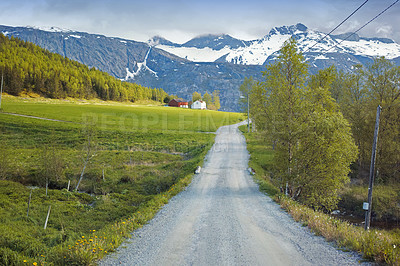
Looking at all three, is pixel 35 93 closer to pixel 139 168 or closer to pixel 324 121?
pixel 139 168

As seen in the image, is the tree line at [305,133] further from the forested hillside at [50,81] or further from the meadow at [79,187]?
the forested hillside at [50,81]

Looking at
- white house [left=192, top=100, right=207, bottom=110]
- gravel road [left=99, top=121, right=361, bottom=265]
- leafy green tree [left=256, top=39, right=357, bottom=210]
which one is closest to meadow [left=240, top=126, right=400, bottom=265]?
gravel road [left=99, top=121, right=361, bottom=265]

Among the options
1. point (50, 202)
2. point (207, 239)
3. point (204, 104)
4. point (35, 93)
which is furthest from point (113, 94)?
point (207, 239)

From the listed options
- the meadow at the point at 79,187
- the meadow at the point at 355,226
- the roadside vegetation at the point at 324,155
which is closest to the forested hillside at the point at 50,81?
the meadow at the point at 79,187

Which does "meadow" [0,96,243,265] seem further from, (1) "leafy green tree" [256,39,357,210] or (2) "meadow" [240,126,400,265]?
(1) "leafy green tree" [256,39,357,210]

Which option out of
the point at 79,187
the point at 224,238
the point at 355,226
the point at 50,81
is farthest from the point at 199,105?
the point at 224,238

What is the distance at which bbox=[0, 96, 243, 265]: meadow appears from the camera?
9.50m

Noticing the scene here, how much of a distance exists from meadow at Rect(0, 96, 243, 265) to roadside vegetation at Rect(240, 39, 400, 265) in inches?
334

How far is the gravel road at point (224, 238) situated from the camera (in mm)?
8664

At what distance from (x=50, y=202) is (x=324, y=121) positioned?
20070 mm

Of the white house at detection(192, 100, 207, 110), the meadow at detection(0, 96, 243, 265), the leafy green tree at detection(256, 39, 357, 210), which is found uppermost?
the white house at detection(192, 100, 207, 110)

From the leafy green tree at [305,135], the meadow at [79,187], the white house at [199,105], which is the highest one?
the white house at [199,105]

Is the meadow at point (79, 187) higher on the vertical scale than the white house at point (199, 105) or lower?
lower

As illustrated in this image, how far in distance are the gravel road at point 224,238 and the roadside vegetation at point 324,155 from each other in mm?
1023
